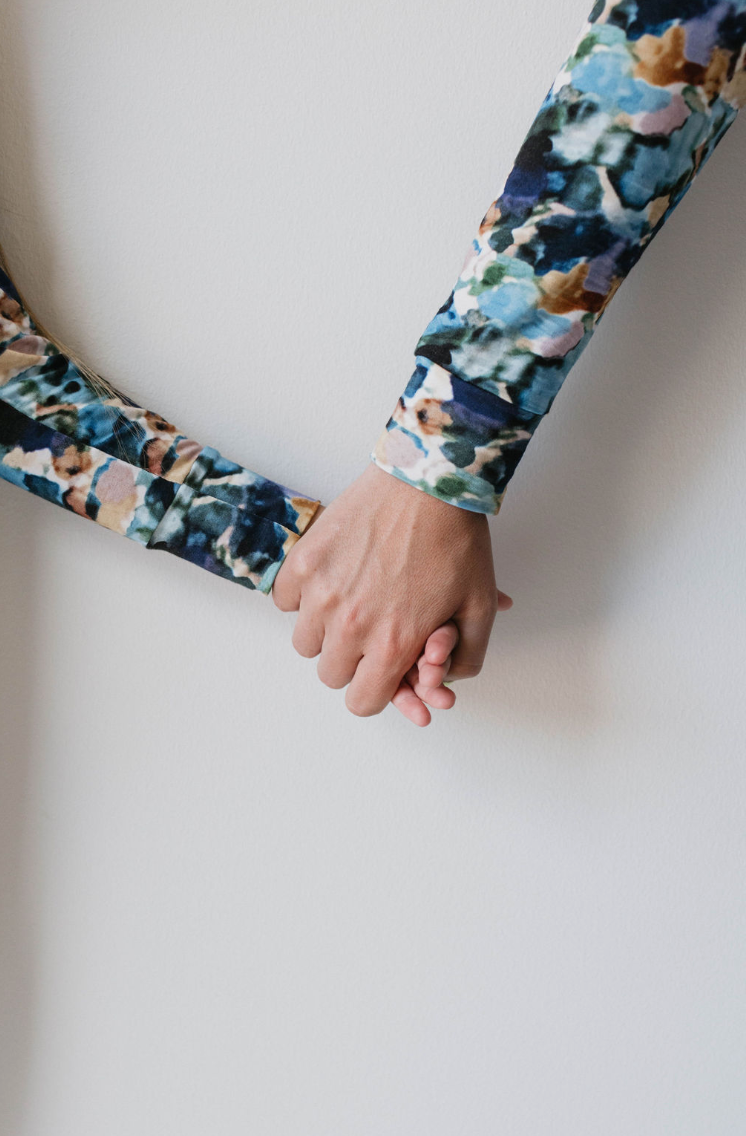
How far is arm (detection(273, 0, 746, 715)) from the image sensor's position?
1.47 feet

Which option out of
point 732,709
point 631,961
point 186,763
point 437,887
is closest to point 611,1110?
point 631,961

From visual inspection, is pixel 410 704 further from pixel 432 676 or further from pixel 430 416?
pixel 430 416

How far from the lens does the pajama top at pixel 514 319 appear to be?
0.45 metres

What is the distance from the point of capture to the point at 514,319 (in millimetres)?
495

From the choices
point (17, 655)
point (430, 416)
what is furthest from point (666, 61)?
point (17, 655)

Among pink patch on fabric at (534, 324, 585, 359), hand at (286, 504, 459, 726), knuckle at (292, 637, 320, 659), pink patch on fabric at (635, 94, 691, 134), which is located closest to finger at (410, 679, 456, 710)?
hand at (286, 504, 459, 726)

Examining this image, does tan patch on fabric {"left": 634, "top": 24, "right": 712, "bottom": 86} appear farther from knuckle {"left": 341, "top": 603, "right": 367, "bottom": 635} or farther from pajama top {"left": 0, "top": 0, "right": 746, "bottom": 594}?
knuckle {"left": 341, "top": 603, "right": 367, "bottom": 635}

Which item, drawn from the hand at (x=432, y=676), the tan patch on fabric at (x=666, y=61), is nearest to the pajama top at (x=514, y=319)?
the tan patch on fabric at (x=666, y=61)

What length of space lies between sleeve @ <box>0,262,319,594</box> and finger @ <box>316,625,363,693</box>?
0.25ft

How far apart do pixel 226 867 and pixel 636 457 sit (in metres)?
0.59

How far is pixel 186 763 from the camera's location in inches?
31.1

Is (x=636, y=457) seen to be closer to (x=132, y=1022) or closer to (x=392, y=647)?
(x=392, y=647)

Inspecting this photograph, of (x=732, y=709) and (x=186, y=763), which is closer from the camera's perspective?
(x=732, y=709)

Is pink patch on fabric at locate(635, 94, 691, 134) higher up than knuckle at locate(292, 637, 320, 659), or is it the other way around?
pink patch on fabric at locate(635, 94, 691, 134)
